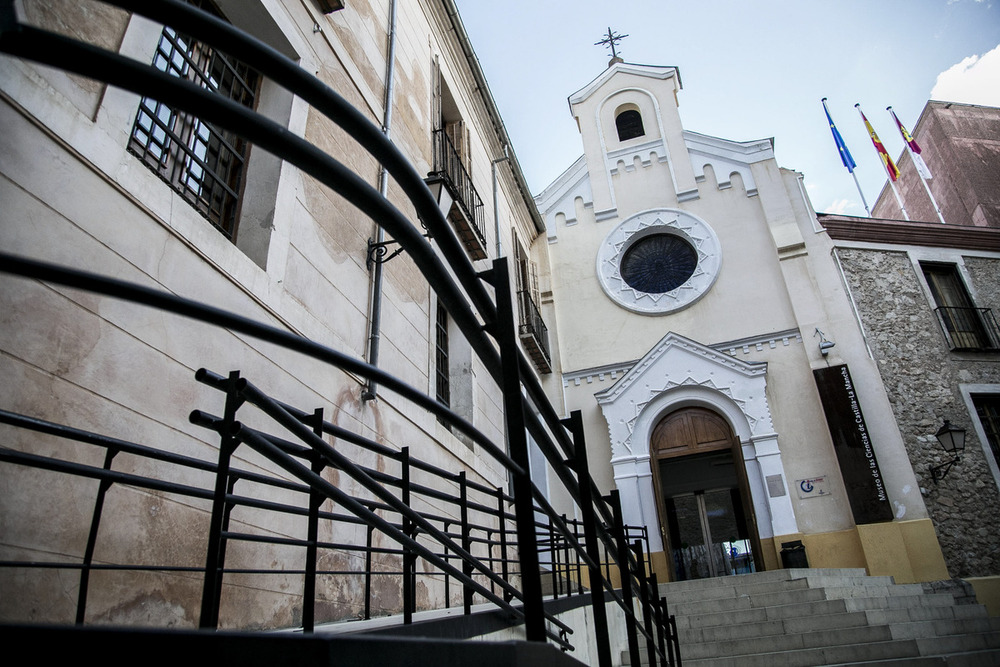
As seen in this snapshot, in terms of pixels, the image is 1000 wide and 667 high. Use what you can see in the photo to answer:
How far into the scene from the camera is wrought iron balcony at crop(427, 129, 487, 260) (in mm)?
7645

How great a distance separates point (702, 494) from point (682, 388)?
2.71 metres

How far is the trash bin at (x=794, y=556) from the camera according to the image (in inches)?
369

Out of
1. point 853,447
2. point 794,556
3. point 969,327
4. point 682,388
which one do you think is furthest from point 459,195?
point 969,327

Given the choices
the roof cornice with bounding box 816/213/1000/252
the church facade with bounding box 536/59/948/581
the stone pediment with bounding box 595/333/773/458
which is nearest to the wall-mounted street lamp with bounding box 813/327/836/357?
the church facade with bounding box 536/59/948/581

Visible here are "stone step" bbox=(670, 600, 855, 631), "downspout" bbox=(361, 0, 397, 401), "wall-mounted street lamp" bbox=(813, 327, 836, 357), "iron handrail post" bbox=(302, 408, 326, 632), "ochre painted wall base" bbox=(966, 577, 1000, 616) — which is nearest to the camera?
"iron handrail post" bbox=(302, 408, 326, 632)

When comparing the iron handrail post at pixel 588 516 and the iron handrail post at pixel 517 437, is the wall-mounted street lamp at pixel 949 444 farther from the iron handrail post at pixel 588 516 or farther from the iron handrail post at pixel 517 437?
the iron handrail post at pixel 517 437

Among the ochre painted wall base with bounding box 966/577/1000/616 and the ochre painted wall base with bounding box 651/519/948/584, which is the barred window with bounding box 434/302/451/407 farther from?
the ochre painted wall base with bounding box 966/577/1000/616

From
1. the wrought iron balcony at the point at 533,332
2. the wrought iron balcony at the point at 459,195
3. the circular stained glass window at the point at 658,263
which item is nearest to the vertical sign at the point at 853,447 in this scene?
the circular stained glass window at the point at 658,263

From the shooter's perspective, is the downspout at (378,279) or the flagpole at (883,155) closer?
the downspout at (378,279)

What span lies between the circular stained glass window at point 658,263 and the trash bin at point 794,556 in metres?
5.74

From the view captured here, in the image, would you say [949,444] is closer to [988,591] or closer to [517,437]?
[988,591]

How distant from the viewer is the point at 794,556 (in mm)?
9422

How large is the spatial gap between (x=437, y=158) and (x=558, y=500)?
7264 millimetres

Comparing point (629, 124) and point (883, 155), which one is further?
point (883, 155)
